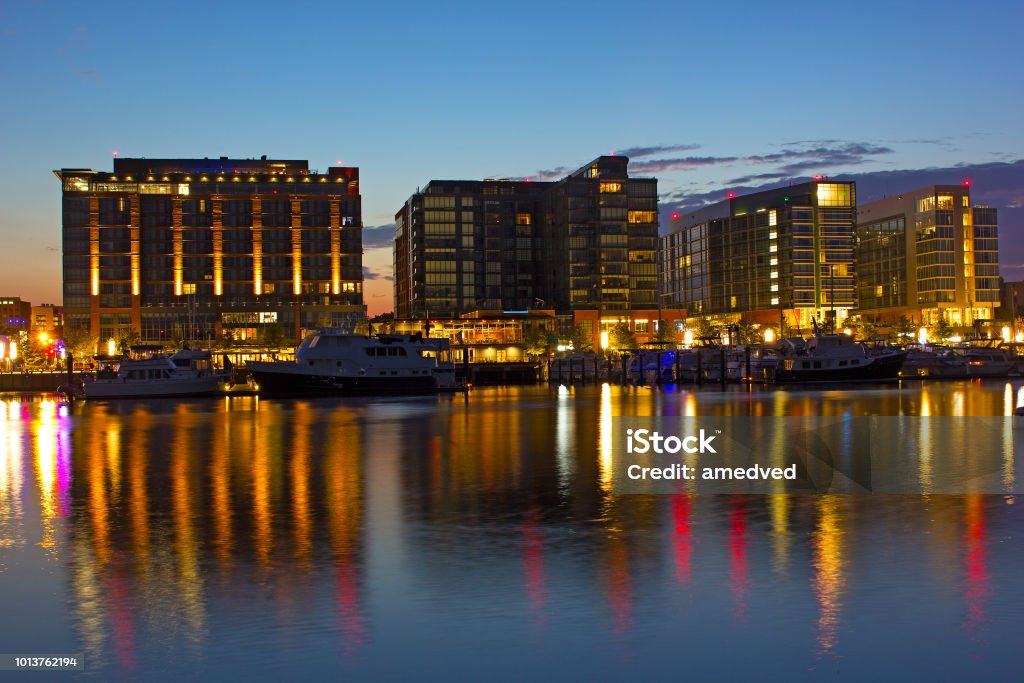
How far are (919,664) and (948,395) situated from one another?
243 ft

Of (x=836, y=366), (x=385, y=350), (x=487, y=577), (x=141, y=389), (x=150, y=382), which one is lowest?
(x=487, y=577)

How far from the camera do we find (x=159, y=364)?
95.7m

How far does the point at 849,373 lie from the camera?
107438 millimetres

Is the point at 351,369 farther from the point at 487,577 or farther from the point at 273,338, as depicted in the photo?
the point at 273,338

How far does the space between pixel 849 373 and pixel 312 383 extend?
5434cm

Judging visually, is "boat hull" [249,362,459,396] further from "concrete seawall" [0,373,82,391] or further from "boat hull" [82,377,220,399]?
"concrete seawall" [0,373,82,391]

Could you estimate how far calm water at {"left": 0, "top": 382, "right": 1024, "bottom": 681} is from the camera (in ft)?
46.3

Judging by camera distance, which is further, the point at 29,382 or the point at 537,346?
the point at 537,346

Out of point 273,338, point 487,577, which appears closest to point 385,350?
point 487,577

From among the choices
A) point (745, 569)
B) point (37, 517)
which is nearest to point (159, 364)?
point (37, 517)

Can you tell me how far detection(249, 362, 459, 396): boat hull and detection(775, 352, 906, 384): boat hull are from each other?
39.8 metres

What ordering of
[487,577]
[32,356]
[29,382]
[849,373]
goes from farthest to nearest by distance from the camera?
[32,356] → [29,382] → [849,373] → [487,577]

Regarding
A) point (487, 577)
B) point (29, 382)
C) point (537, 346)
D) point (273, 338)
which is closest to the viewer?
point (487, 577)

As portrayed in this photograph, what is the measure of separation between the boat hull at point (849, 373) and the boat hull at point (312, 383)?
39.8 metres
